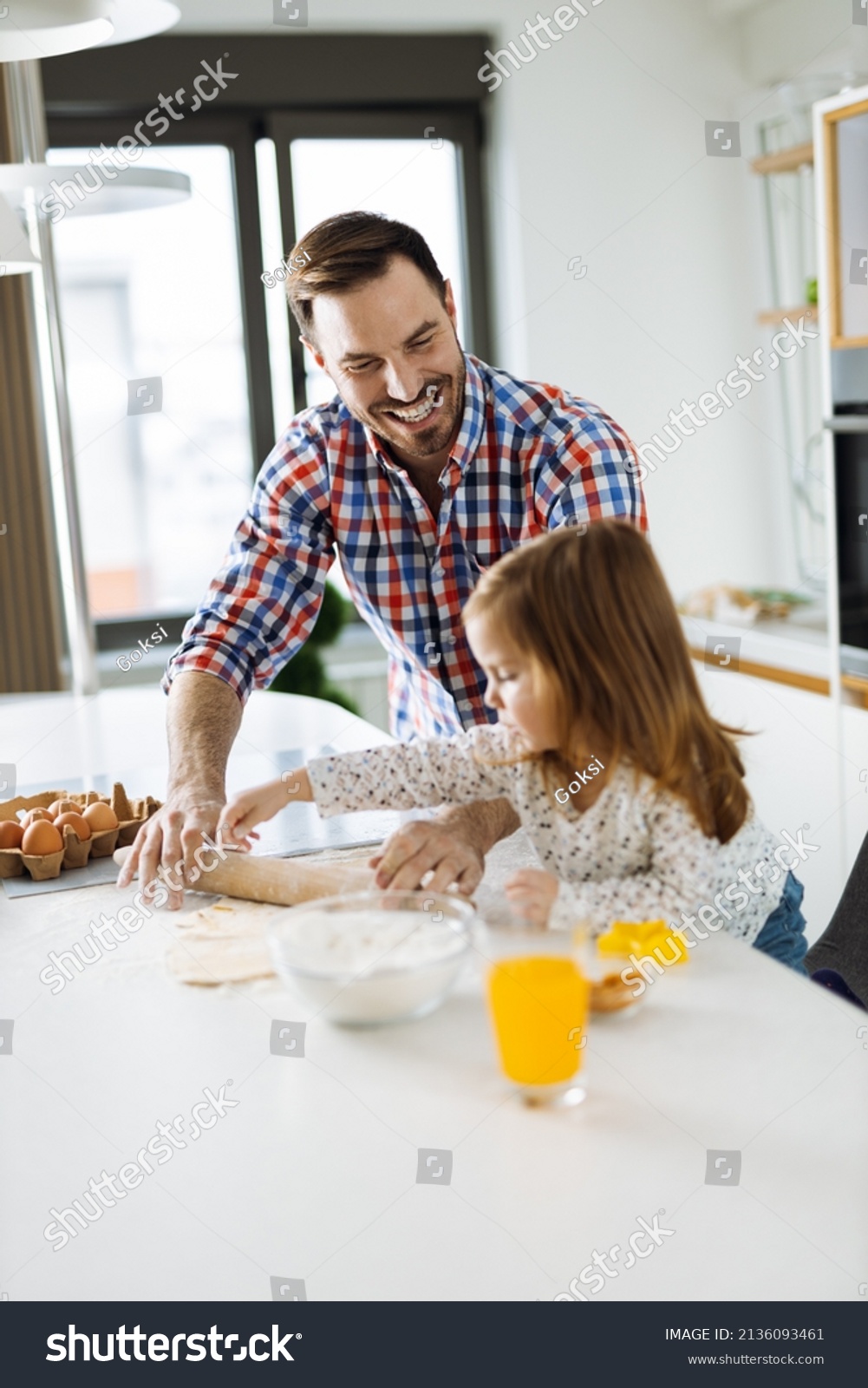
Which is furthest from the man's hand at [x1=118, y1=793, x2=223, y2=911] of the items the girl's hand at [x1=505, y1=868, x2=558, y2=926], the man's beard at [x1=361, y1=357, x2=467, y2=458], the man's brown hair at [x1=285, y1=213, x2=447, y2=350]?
the man's brown hair at [x1=285, y1=213, x2=447, y2=350]

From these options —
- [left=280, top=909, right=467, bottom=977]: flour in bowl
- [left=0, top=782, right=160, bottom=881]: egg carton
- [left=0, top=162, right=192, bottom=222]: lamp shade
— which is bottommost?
[left=0, top=782, right=160, bottom=881]: egg carton

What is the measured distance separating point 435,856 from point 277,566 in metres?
0.64

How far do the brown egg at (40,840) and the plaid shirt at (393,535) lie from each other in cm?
30

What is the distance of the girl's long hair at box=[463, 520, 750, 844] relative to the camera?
956 millimetres

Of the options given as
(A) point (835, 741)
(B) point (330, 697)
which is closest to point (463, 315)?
(B) point (330, 697)

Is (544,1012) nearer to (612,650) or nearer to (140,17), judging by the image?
(612,650)

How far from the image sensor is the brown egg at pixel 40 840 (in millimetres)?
1248

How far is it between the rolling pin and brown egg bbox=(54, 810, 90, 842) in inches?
7.1

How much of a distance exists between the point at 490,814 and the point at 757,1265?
0.51 metres

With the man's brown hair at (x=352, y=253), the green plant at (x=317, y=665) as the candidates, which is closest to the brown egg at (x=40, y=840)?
the man's brown hair at (x=352, y=253)

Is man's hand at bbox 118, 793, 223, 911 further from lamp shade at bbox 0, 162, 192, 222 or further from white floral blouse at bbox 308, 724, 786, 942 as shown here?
lamp shade at bbox 0, 162, 192, 222

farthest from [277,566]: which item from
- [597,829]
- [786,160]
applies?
[786,160]

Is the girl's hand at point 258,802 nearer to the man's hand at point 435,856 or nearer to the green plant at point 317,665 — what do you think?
the man's hand at point 435,856
